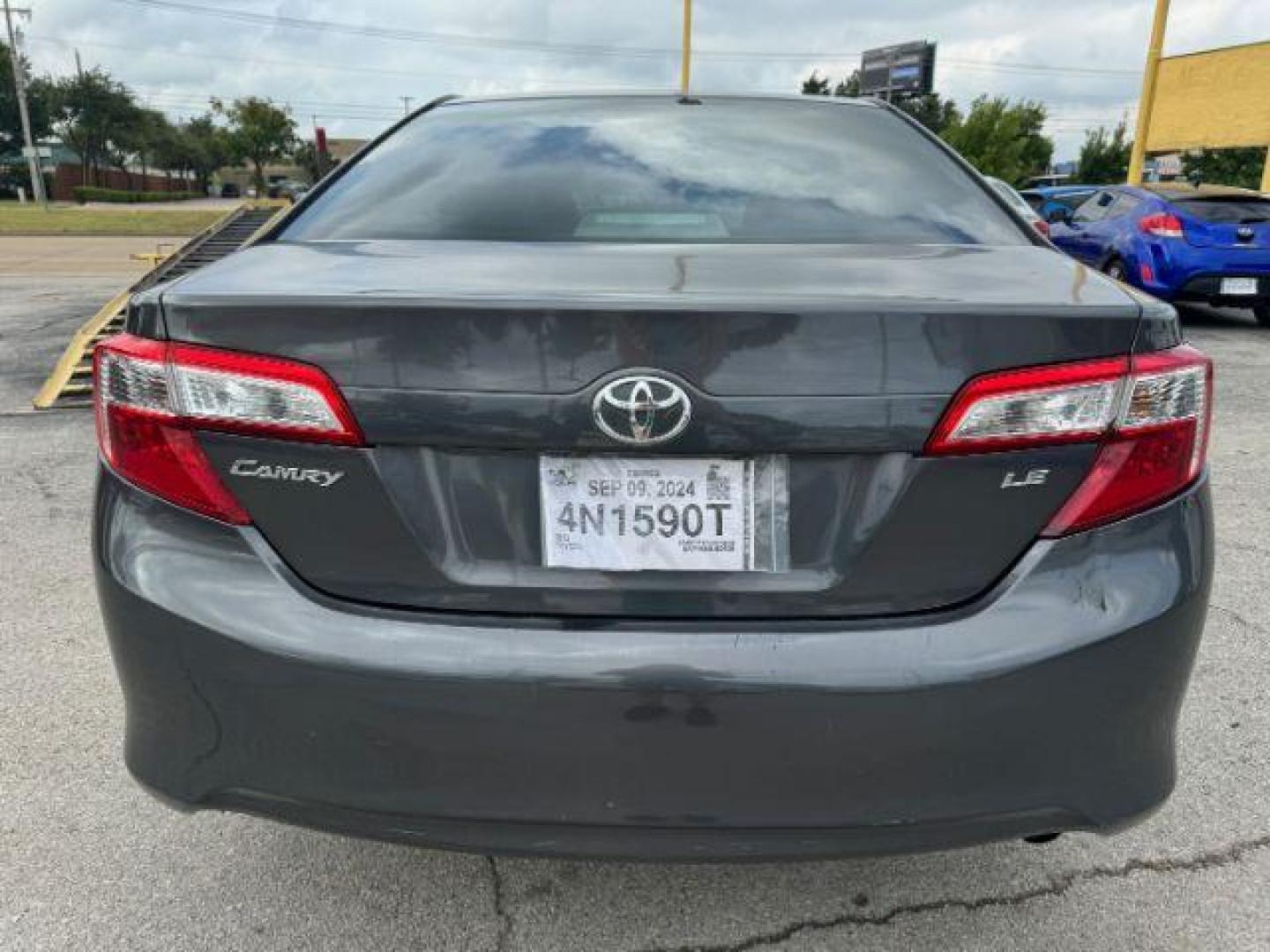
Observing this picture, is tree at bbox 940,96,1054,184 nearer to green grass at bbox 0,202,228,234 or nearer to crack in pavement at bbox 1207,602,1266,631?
green grass at bbox 0,202,228,234

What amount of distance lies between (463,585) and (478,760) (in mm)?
250

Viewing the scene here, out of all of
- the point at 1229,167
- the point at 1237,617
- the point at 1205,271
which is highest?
the point at 1229,167

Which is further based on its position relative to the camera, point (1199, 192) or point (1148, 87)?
point (1148, 87)

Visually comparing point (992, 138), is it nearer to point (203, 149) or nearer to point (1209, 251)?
point (1209, 251)

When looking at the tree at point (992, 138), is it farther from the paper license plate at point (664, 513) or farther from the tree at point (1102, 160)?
the paper license plate at point (664, 513)

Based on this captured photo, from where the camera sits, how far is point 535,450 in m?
1.41

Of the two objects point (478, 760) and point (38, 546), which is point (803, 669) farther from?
point (38, 546)

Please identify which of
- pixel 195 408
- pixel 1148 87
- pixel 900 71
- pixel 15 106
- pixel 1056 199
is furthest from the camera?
pixel 15 106

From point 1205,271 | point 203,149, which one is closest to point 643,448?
point 1205,271

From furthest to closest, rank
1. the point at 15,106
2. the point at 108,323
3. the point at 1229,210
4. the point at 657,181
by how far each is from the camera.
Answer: the point at 15,106
the point at 1229,210
the point at 108,323
the point at 657,181

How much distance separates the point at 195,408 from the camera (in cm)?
148

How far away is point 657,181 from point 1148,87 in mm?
18574

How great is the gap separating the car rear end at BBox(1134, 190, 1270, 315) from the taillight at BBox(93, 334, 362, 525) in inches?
392

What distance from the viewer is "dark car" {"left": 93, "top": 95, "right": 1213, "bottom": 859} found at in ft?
4.59
